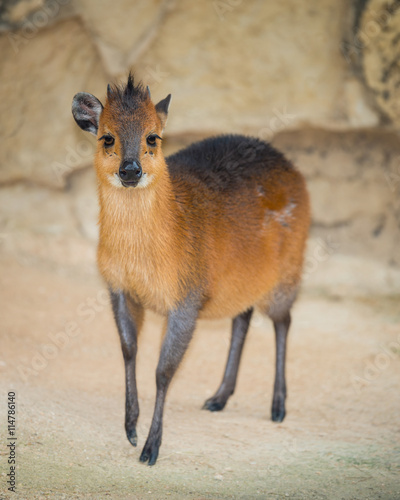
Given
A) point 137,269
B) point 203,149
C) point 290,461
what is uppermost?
point 203,149

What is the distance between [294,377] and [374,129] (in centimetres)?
330

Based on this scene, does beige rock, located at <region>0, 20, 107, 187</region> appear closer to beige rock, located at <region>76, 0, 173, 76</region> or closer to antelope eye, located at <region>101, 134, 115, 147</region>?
beige rock, located at <region>76, 0, 173, 76</region>

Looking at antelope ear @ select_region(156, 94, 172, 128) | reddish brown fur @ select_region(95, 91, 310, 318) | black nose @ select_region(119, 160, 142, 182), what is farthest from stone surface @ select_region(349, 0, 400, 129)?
black nose @ select_region(119, 160, 142, 182)

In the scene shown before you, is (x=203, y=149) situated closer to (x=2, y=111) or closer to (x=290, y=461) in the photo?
(x=290, y=461)

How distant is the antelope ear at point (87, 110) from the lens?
15.6ft

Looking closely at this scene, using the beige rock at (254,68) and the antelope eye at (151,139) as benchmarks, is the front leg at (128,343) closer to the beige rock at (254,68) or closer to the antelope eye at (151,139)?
the antelope eye at (151,139)

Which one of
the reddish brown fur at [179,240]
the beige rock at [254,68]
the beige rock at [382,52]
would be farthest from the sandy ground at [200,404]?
the beige rock at [382,52]

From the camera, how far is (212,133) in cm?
886

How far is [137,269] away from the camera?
4684 mm

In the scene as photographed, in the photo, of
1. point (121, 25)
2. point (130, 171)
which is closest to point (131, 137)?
point (130, 171)

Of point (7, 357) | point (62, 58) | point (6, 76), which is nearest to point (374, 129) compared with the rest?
point (62, 58)

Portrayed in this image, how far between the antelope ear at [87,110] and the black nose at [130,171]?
0.61m

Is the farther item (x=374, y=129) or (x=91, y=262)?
(x=91, y=262)

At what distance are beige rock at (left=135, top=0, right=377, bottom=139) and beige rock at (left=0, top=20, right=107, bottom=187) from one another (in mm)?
761
